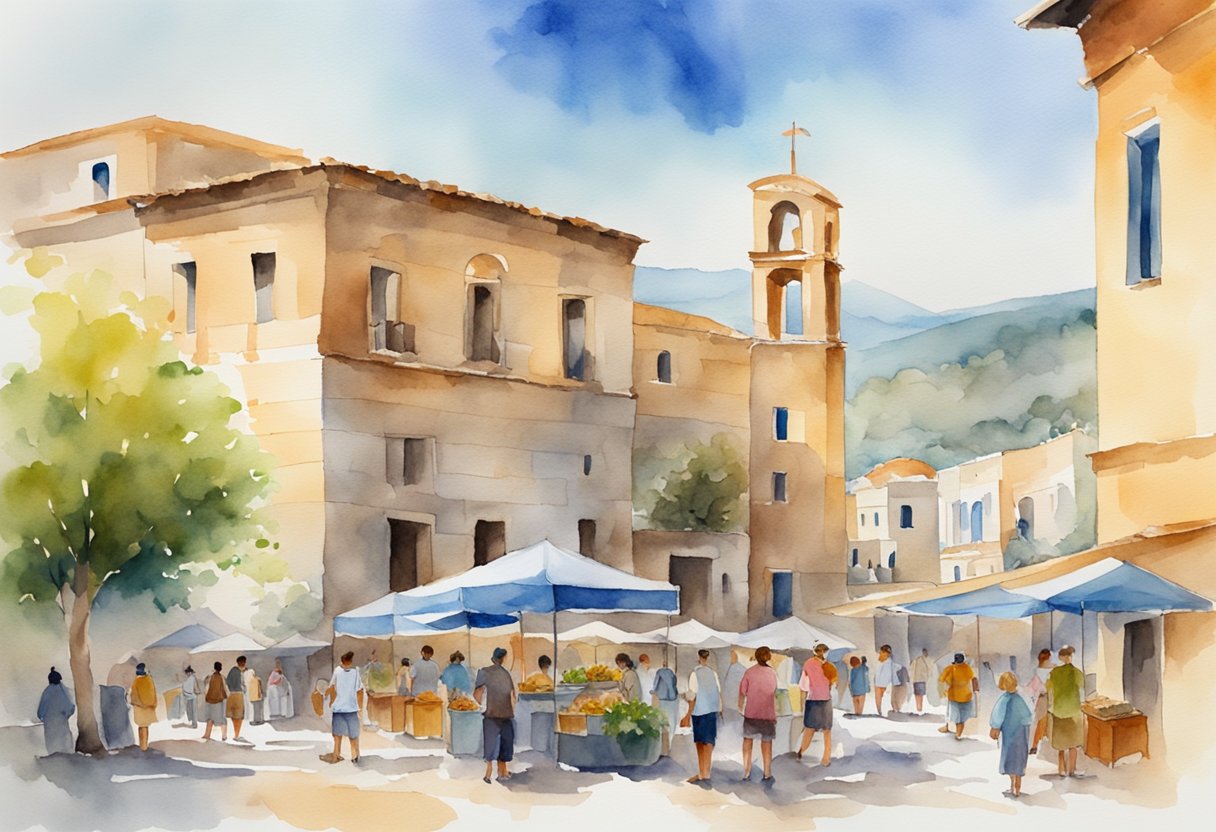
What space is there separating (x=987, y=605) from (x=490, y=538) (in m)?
11.7

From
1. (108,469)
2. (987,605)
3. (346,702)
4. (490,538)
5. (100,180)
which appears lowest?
(346,702)

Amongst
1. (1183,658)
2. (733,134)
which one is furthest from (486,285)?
(1183,658)

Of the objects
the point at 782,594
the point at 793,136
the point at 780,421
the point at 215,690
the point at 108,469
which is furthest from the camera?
the point at 780,421

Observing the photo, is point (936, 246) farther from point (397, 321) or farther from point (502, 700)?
point (397, 321)

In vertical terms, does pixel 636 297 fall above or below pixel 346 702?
above

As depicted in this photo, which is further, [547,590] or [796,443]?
[796,443]

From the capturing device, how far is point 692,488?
37.3 m

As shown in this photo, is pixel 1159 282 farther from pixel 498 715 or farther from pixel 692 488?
pixel 692 488

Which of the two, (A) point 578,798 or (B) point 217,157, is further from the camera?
(B) point 217,157

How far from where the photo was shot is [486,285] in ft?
92.6

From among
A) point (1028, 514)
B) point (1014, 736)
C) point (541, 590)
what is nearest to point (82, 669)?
point (541, 590)

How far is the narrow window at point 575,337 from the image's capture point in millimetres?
29453

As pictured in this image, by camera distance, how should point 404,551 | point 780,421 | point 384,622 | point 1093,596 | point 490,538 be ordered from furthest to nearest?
point 780,421, point 490,538, point 404,551, point 384,622, point 1093,596

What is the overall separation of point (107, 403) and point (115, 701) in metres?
3.24
